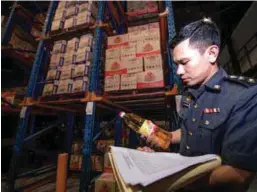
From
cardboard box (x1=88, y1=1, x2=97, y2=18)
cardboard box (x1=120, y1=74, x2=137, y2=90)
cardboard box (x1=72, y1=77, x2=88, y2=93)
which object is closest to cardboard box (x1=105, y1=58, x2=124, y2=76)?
cardboard box (x1=120, y1=74, x2=137, y2=90)

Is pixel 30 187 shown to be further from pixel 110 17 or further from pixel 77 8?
pixel 110 17

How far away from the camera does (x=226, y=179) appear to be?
2.28 feet

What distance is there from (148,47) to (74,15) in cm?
184

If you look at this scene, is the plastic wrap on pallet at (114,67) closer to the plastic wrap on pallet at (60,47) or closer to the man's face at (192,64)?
the plastic wrap on pallet at (60,47)

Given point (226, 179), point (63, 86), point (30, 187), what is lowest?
point (30, 187)

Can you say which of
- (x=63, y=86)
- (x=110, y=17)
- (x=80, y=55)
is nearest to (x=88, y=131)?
(x=63, y=86)

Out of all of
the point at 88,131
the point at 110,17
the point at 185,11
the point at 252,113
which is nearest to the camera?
the point at 252,113

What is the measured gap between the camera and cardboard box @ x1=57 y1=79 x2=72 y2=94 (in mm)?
3214

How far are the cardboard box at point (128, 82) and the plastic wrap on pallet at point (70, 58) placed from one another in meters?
1.12

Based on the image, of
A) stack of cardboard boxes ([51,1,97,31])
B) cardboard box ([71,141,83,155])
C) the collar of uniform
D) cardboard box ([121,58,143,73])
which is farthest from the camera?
cardboard box ([71,141,83,155])

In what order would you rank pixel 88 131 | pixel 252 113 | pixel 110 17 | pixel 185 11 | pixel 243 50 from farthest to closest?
pixel 185 11 → pixel 243 50 → pixel 110 17 → pixel 88 131 → pixel 252 113

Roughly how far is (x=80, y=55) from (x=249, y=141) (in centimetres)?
314

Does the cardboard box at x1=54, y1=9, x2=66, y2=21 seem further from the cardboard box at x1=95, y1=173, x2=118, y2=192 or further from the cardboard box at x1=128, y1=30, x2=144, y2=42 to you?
the cardboard box at x1=95, y1=173, x2=118, y2=192

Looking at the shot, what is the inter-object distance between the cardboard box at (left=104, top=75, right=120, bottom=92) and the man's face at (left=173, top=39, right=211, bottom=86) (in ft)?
5.86
